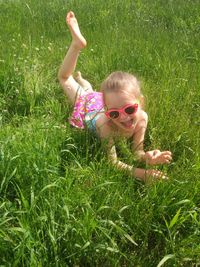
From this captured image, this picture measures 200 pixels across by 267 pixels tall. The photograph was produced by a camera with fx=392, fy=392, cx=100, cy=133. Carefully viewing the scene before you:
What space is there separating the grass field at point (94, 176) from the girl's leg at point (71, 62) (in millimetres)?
129

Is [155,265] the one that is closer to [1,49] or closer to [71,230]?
[71,230]

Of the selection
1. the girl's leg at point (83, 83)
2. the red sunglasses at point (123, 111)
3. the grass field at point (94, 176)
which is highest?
the red sunglasses at point (123, 111)

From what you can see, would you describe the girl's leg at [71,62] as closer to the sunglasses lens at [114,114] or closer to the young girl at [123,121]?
the young girl at [123,121]

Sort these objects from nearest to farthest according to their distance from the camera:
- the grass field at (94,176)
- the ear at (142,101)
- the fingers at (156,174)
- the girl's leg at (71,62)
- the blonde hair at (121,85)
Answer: the grass field at (94,176) → the fingers at (156,174) → the blonde hair at (121,85) → the ear at (142,101) → the girl's leg at (71,62)

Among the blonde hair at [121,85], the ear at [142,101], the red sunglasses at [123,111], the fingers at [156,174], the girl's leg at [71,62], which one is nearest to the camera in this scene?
the fingers at [156,174]

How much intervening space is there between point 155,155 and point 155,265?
0.64m

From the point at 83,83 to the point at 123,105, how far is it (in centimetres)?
135

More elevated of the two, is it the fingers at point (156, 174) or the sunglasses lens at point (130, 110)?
the sunglasses lens at point (130, 110)

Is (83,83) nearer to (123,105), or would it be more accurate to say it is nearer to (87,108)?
(87,108)

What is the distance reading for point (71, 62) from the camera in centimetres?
373

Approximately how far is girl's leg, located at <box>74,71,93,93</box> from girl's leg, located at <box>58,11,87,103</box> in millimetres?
104

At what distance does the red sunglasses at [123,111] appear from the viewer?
252 cm

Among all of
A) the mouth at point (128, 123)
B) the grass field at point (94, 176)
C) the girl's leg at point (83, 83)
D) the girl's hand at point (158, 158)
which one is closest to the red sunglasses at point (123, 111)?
the mouth at point (128, 123)

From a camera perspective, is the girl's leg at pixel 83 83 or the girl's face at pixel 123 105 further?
the girl's leg at pixel 83 83
